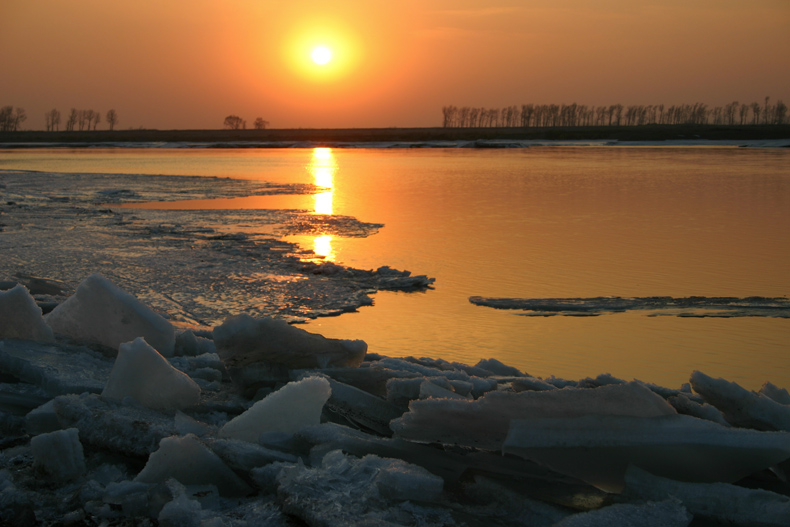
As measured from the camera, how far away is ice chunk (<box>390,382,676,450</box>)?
1986 millimetres

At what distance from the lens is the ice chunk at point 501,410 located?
1.99 metres

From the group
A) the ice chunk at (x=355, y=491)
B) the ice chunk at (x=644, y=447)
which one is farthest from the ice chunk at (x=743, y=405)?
the ice chunk at (x=355, y=491)

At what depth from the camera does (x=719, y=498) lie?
1.80 meters

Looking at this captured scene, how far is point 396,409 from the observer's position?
8.05ft

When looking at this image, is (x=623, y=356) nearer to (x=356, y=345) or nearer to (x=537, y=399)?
(x=356, y=345)

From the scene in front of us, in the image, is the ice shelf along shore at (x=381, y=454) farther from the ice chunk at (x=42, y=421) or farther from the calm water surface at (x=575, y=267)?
the calm water surface at (x=575, y=267)

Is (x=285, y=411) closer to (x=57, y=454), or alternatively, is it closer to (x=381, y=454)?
(x=381, y=454)

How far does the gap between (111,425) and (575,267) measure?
551cm

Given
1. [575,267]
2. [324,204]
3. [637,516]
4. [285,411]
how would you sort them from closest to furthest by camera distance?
[637,516] → [285,411] → [575,267] → [324,204]

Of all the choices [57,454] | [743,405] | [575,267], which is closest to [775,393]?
[743,405]

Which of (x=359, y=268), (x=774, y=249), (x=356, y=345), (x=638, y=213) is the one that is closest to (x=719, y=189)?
(x=638, y=213)

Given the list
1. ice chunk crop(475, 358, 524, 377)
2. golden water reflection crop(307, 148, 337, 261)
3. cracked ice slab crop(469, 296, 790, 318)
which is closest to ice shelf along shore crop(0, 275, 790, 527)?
ice chunk crop(475, 358, 524, 377)

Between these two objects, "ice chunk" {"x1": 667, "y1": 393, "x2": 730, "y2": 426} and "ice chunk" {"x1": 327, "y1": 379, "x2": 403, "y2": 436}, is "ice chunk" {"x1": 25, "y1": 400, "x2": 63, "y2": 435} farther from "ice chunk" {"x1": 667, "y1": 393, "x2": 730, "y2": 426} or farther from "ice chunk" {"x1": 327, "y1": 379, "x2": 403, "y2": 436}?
"ice chunk" {"x1": 667, "y1": 393, "x2": 730, "y2": 426}

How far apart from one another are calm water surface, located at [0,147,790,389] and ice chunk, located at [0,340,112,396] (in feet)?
6.51
